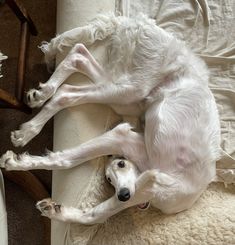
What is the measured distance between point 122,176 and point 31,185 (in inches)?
25.0

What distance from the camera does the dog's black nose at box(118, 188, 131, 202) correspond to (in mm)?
1518

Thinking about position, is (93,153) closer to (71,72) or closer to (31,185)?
(71,72)

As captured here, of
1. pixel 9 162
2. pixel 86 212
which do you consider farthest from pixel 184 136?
pixel 9 162

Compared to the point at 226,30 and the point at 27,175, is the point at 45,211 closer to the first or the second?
the point at 27,175

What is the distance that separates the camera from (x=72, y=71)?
176 centimetres

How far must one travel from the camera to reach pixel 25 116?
2193 mm

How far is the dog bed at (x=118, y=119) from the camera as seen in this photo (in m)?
1.61

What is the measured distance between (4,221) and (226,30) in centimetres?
122

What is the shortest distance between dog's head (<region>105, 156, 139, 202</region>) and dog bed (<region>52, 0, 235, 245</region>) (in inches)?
1.8

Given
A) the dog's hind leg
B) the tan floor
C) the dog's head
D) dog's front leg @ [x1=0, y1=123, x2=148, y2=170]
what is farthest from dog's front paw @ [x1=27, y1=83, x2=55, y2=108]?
the tan floor

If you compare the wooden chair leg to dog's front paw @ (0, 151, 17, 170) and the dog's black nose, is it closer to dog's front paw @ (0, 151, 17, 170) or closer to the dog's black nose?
dog's front paw @ (0, 151, 17, 170)

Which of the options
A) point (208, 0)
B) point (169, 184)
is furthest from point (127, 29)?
point (169, 184)

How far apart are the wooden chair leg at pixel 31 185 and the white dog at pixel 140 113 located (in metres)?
0.30

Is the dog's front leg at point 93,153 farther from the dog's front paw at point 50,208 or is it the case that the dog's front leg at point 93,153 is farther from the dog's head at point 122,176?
the dog's front paw at point 50,208
